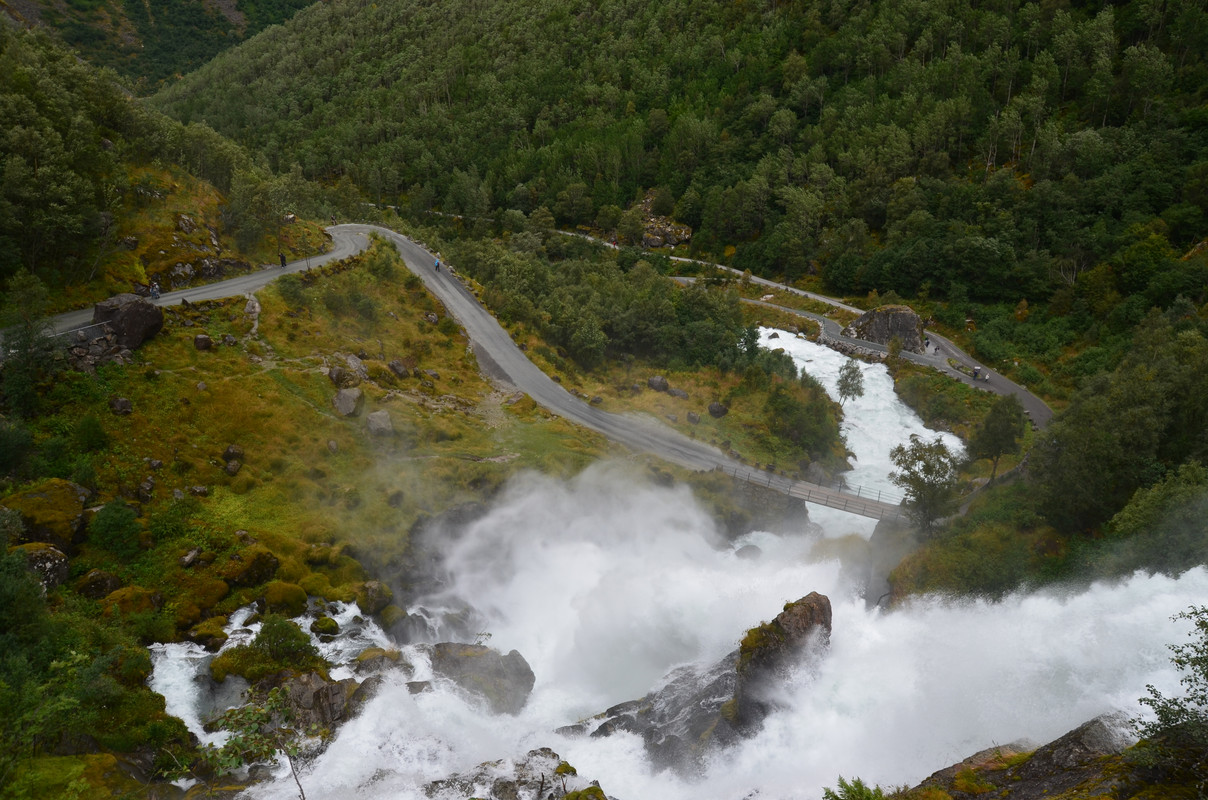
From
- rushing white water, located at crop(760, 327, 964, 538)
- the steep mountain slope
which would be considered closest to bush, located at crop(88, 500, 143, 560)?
rushing white water, located at crop(760, 327, 964, 538)

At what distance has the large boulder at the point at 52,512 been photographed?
3212 cm

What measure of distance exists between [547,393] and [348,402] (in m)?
17.8

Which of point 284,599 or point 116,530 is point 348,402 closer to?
point 284,599

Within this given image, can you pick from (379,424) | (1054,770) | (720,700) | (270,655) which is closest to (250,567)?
(270,655)

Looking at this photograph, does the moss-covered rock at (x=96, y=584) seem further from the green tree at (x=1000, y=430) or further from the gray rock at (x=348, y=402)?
the green tree at (x=1000, y=430)

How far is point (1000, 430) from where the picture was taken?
48.8 meters

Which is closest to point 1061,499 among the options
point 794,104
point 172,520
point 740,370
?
point 740,370

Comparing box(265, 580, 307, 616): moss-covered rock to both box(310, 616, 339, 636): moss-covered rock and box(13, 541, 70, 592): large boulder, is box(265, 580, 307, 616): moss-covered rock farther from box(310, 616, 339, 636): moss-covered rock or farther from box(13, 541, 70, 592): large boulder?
box(13, 541, 70, 592): large boulder

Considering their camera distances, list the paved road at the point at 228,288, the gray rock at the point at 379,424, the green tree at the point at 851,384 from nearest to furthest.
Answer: the paved road at the point at 228,288, the gray rock at the point at 379,424, the green tree at the point at 851,384

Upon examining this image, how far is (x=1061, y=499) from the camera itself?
39.8 m

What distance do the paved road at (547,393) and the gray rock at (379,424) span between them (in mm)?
14163

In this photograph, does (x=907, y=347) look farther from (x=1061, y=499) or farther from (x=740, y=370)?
(x=1061, y=499)

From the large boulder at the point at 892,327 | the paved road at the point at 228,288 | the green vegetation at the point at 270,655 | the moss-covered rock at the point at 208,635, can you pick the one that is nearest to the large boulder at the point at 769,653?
the green vegetation at the point at 270,655

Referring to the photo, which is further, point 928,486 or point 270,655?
point 928,486
